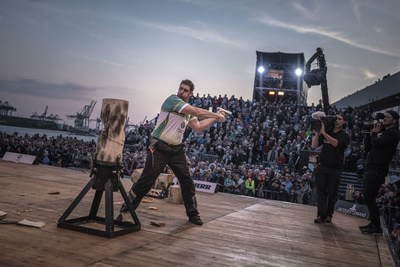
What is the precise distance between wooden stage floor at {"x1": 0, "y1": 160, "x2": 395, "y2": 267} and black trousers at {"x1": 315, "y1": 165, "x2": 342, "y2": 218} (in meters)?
0.30

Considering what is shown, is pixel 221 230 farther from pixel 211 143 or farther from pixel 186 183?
pixel 211 143

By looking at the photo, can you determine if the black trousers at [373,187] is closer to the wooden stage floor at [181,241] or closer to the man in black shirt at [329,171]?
the wooden stage floor at [181,241]

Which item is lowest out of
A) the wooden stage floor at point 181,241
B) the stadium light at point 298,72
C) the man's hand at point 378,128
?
the wooden stage floor at point 181,241

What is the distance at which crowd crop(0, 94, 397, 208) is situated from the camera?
1205 centimetres

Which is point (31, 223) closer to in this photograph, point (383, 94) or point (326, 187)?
point (326, 187)

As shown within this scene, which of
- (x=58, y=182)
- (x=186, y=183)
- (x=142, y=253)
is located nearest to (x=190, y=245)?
(x=142, y=253)

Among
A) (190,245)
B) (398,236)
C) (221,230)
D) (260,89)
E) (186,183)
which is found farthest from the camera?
(260,89)

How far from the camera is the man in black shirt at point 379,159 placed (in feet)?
16.9

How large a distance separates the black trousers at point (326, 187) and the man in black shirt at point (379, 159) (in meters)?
0.74

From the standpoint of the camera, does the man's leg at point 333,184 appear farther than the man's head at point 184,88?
Yes

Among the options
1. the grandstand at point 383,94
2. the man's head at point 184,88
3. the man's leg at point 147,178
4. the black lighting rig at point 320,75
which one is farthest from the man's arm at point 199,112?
the grandstand at point 383,94

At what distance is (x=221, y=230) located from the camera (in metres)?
4.38

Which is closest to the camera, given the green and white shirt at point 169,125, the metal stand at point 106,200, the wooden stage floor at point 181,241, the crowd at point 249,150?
the wooden stage floor at point 181,241

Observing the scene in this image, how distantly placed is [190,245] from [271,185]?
8.94m
